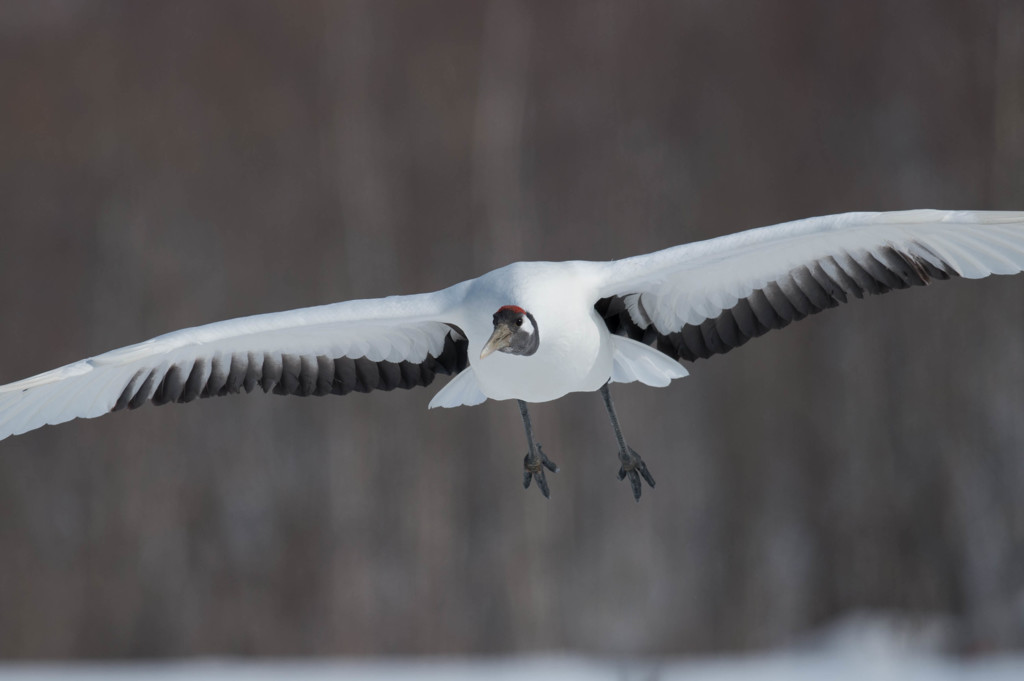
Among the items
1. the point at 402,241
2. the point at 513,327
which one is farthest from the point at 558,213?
the point at 513,327

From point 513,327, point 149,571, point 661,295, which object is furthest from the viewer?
point 149,571

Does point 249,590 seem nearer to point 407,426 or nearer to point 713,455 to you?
point 407,426

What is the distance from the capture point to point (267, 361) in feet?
9.66

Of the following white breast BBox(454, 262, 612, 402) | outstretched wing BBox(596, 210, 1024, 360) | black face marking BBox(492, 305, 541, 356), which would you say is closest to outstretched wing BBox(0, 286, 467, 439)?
white breast BBox(454, 262, 612, 402)

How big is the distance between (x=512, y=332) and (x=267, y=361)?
90 centimetres

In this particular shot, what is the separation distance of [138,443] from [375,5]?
2399 mm

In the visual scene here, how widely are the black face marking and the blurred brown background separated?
3155 mm

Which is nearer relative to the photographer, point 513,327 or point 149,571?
point 513,327

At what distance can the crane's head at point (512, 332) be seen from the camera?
7.49 ft

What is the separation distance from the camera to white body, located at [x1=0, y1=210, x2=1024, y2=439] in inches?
94.1

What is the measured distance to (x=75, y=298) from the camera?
17.9 ft

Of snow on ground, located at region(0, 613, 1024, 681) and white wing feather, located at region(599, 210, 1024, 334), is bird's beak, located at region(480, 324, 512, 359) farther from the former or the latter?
snow on ground, located at region(0, 613, 1024, 681)

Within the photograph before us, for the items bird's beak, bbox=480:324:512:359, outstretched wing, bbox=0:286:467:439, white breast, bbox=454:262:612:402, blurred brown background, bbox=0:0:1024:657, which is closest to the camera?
bird's beak, bbox=480:324:512:359

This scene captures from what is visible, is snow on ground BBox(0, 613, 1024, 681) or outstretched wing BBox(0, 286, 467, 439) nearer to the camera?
outstretched wing BBox(0, 286, 467, 439)
